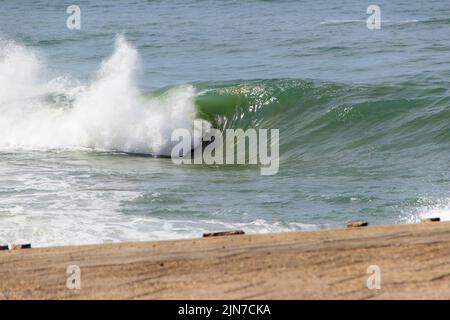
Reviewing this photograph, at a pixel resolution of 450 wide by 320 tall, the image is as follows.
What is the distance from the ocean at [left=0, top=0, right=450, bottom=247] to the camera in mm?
9758

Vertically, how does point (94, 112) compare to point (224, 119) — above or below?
above

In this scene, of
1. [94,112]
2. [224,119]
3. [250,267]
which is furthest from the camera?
Result: [224,119]

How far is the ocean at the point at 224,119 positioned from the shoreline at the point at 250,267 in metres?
2.60

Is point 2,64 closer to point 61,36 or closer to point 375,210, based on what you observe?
point 61,36

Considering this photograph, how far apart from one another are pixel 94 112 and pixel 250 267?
12.0 m

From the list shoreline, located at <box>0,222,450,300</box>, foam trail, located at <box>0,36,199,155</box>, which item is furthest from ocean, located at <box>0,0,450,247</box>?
Answer: shoreline, located at <box>0,222,450,300</box>

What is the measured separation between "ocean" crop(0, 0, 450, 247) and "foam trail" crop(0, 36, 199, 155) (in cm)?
4

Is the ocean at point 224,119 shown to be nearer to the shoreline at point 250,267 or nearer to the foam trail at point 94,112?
A: the foam trail at point 94,112

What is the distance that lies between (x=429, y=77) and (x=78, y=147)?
608 centimetres

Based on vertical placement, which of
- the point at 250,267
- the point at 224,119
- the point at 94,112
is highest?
the point at 94,112

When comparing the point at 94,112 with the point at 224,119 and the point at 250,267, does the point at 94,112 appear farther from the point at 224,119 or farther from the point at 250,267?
the point at 250,267

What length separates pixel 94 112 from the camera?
17.2 m

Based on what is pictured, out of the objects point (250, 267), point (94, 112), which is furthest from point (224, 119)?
point (250, 267)
